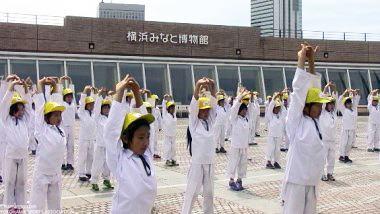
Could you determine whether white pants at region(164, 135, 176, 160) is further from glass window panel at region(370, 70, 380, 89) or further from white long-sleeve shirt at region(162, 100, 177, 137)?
glass window panel at region(370, 70, 380, 89)

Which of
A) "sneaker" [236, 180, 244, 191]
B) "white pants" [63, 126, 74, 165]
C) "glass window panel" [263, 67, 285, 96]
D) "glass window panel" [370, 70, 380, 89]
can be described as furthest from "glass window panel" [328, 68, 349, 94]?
"sneaker" [236, 180, 244, 191]

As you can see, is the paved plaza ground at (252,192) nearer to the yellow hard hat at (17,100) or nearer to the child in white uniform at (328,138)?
the child in white uniform at (328,138)

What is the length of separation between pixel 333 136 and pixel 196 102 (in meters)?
5.42

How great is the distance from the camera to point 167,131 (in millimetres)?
13203

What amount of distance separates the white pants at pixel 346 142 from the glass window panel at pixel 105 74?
51.7 feet

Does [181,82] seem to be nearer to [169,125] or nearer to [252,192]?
[169,125]

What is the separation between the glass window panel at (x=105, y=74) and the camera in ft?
86.5

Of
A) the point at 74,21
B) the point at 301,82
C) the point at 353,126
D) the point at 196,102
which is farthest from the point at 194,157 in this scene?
the point at 74,21

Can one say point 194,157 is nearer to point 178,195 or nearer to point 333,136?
point 178,195

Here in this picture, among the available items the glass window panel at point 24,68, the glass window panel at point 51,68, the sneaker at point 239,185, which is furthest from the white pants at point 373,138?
the glass window panel at point 24,68

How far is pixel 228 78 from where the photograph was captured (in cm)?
2997

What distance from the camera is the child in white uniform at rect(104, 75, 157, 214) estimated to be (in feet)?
12.6

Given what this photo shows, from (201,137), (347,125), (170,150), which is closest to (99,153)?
(201,137)

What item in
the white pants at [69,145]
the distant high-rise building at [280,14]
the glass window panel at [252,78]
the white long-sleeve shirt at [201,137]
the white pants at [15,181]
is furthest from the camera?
the distant high-rise building at [280,14]
